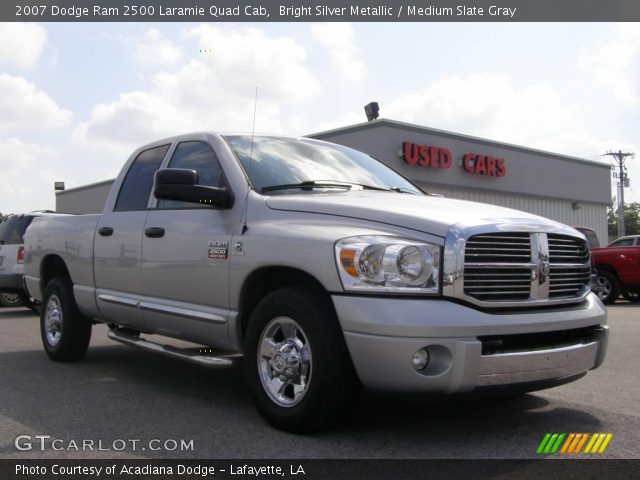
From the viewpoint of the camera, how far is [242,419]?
4297mm

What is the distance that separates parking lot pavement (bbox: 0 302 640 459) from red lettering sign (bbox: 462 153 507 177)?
18.2 m

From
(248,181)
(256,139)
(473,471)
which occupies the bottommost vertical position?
(473,471)

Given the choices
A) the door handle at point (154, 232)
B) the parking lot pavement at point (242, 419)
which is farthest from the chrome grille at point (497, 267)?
the door handle at point (154, 232)

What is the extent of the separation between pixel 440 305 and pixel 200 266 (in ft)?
6.16

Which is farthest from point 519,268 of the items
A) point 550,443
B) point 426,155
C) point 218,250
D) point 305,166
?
point 426,155

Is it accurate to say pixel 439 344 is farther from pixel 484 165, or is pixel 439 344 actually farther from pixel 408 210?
pixel 484 165

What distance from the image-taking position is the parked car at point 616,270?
545 inches

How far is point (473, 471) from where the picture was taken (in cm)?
331

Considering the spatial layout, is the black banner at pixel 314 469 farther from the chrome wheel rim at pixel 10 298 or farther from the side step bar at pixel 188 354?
the chrome wheel rim at pixel 10 298

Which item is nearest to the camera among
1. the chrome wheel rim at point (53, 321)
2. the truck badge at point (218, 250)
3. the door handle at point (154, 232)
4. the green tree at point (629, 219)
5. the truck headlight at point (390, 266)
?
the truck headlight at point (390, 266)

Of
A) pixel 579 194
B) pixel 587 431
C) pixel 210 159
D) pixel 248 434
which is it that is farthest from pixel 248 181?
pixel 579 194

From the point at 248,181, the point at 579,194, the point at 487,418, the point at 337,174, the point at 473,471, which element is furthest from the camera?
the point at 579,194

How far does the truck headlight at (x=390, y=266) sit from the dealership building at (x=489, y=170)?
14.1m

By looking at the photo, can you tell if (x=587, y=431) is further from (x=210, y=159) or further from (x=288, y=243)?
(x=210, y=159)
